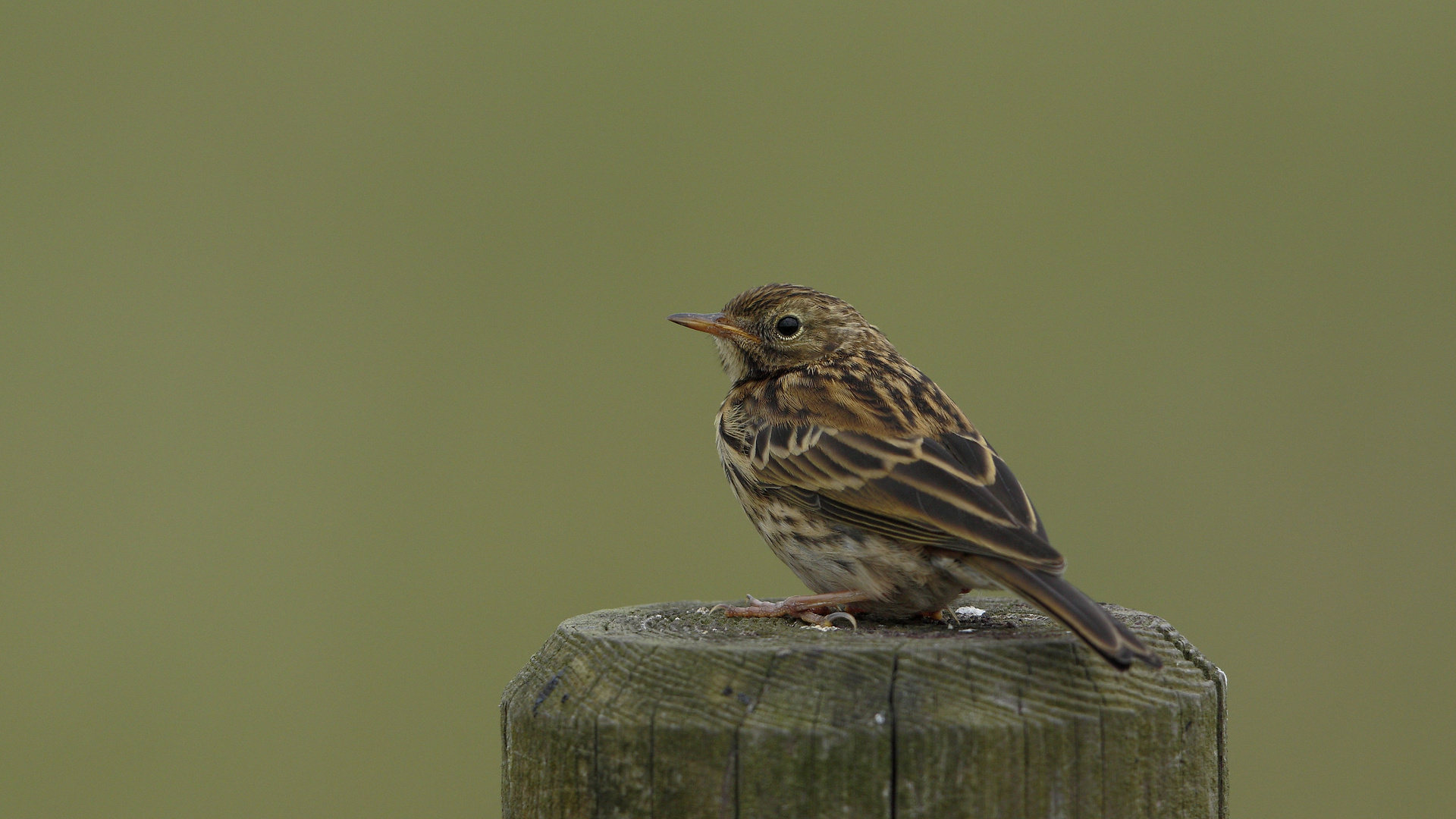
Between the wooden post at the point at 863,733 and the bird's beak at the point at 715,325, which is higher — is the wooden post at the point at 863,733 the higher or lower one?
the lower one

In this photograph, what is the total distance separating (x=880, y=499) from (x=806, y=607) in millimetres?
468

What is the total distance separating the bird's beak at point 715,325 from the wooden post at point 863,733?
2853 millimetres

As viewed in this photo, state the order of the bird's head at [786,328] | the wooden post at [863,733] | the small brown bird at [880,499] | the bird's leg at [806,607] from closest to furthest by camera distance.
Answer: the wooden post at [863,733], the small brown bird at [880,499], the bird's leg at [806,607], the bird's head at [786,328]

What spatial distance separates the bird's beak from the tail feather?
2316mm

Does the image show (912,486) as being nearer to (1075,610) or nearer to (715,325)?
(1075,610)

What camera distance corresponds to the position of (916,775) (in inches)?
112

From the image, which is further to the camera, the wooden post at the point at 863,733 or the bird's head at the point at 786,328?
the bird's head at the point at 786,328

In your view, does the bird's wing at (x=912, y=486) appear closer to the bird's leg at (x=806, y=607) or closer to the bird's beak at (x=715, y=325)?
the bird's leg at (x=806, y=607)

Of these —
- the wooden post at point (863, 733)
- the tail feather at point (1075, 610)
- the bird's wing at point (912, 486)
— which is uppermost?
the bird's wing at point (912, 486)

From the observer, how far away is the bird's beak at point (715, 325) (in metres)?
6.11

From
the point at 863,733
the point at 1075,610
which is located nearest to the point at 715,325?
the point at 1075,610

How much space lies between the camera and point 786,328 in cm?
607

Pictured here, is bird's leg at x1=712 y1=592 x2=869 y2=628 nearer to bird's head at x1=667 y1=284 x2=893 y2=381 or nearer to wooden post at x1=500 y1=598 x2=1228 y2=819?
wooden post at x1=500 y1=598 x2=1228 y2=819

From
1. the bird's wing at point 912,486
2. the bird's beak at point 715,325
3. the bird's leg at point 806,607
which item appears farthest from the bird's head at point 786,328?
the bird's leg at point 806,607
